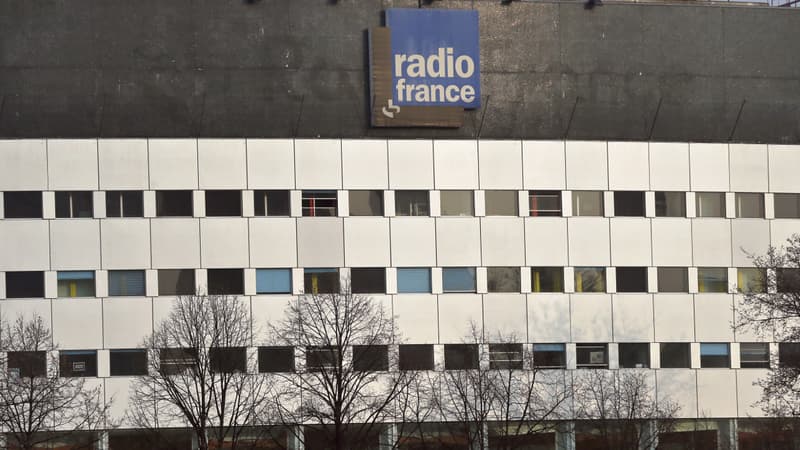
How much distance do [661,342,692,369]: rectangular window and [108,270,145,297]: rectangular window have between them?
29.2 metres

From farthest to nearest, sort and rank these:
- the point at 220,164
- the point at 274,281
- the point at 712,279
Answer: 1. the point at 712,279
2. the point at 274,281
3. the point at 220,164

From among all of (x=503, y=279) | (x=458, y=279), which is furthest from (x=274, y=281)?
(x=503, y=279)

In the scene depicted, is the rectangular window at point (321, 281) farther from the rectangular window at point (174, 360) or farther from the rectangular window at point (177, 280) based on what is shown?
the rectangular window at point (174, 360)

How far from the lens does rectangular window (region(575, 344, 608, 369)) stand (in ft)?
237

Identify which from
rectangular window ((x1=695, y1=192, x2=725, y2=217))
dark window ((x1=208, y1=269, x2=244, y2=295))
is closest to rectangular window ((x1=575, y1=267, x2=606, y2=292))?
rectangular window ((x1=695, y1=192, x2=725, y2=217))

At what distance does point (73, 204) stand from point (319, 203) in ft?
43.3

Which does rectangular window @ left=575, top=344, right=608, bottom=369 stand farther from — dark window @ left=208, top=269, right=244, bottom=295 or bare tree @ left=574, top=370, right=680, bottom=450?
dark window @ left=208, top=269, right=244, bottom=295

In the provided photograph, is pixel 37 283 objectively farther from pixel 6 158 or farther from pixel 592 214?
pixel 592 214

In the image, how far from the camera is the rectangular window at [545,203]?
72562 mm

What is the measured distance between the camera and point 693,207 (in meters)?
73.9

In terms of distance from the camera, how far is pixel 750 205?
7488 cm

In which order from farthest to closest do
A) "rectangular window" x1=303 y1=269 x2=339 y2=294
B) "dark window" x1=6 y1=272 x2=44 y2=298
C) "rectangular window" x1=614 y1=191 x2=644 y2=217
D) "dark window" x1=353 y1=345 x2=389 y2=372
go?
"rectangular window" x1=614 y1=191 x2=644 y2=217 < "rectangular window" x1=303 y1=269 x2=339 y2=294 < "dark window" x1=6 y1=272 x2=44 y2=298 < "dark window" x1=353 y1=345 x2=389 y2=372

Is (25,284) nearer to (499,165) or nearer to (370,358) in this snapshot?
(370,358)

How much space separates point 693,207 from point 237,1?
92.5 ft
